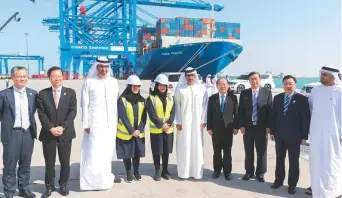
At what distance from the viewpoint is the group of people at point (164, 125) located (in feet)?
10.4

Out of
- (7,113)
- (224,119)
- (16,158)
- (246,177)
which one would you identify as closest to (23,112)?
(7,113)

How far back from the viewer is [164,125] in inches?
154

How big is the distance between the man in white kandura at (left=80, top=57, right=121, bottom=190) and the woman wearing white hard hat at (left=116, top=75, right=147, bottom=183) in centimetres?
20

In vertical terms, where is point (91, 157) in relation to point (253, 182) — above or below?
above

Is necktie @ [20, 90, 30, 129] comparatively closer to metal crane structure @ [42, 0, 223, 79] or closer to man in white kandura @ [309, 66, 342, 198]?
man in white kandura @ [309, 66, 342, 198]

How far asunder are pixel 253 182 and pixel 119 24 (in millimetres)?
28636

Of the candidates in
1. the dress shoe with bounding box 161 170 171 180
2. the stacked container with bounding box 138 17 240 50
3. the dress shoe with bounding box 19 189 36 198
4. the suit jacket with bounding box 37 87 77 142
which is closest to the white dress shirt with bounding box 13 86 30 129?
the suit jacket with bounding box 37 87 77 142

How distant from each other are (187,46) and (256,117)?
23597 millimetres

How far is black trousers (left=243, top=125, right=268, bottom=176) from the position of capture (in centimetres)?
380

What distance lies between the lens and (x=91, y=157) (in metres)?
3.60

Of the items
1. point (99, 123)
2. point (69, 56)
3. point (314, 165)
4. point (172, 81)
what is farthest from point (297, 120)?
point (69, 56)

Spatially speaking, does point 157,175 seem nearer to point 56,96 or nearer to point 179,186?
point 179,186

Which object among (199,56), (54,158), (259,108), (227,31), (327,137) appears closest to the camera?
(327,137)

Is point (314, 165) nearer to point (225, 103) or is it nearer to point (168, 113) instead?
point (225, 103)
